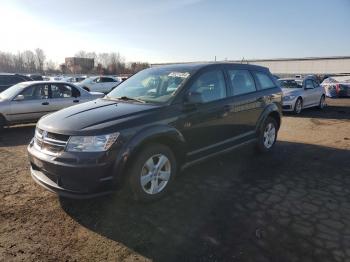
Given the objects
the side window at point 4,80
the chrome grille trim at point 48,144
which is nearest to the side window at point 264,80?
the chrome grille trim at point 48,144

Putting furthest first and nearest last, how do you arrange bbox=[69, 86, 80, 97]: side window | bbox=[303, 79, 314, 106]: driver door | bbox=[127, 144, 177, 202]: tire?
1. bbox=[303, 79, 314, 106]: driver door
2. bbox=[69, 86, 80, 97]: side window
3. bbox=[127, 144, 177, 202]: tire

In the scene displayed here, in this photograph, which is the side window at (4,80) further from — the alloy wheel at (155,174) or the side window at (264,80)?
the alloy wheel at (155,174)

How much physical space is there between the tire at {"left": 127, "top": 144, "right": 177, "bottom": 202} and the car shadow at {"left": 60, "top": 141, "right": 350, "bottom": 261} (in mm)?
175

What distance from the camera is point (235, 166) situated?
230 inches

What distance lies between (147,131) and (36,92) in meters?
6.83

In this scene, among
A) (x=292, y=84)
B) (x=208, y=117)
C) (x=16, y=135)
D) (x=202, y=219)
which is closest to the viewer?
(x=202, y=219)

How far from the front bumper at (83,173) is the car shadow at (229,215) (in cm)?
38

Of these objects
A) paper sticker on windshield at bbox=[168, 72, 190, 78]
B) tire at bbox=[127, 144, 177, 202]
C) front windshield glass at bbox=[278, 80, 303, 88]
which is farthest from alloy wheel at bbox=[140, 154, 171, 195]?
front windshield glass at bbox=[278, 80, 303, 88]

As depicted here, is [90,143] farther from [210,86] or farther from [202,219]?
[210,86]

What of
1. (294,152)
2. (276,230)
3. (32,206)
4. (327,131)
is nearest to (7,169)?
(32,206)

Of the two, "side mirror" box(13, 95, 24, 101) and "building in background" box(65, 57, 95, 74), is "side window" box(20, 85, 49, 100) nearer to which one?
"side mirror" box(13, 95, 24, 101)

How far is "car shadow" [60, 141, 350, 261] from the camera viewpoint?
3.22 metres

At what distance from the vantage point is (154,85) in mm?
4984

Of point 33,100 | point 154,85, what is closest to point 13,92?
point 33,100
